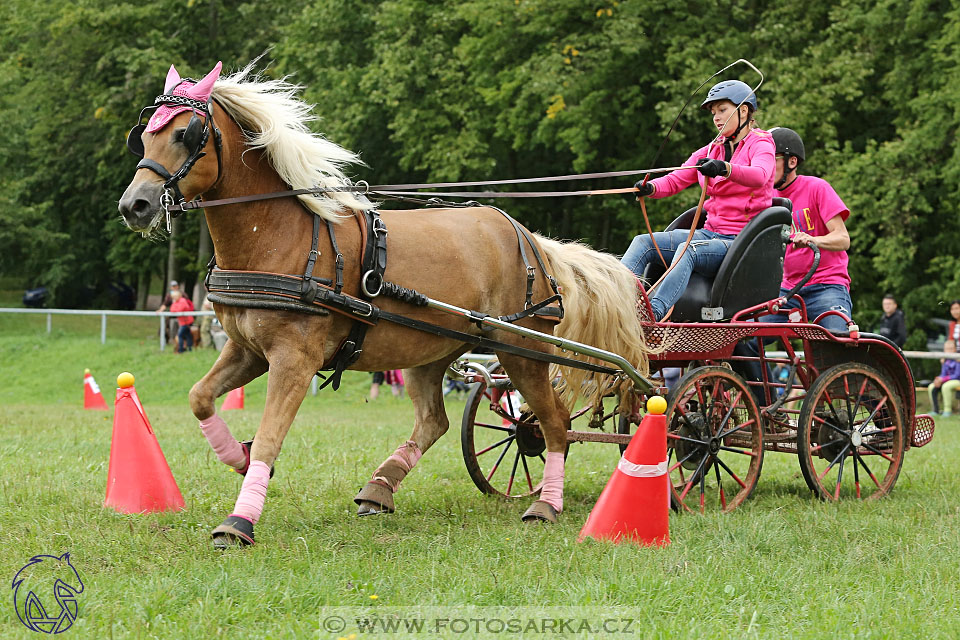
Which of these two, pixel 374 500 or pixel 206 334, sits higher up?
pixel 374 500

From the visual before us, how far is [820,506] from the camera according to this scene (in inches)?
245

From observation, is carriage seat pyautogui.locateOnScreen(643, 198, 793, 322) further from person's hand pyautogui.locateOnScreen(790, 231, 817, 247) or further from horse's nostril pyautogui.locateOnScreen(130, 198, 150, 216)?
horse's nostril pyautogui.locateOnScreen(130, 198, 150, 216)

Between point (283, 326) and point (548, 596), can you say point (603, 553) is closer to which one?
point (548, 596)

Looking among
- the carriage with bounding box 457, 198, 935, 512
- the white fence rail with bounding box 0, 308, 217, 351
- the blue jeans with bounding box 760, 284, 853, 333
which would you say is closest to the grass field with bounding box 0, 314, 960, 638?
the carriage with bounding box 457, 198, 935, 512

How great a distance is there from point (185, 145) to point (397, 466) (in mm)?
2313

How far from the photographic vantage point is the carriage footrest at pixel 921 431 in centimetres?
698

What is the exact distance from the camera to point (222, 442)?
542cm

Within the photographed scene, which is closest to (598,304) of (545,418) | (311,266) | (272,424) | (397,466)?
(545,418)

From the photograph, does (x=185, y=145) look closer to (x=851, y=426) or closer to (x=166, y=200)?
(x=166, y=200)

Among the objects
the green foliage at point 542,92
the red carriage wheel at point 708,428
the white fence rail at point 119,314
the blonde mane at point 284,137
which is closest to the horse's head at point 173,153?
the blonde mane at point 284,137

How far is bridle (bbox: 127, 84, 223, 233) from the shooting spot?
4.66 meters

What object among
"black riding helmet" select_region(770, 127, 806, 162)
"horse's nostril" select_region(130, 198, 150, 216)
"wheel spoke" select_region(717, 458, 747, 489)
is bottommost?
"wheel spoke" select_region(717, 458, 747, 489)

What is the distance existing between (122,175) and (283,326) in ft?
80.0

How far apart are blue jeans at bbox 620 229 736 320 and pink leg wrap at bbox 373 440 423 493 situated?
1679 mm
